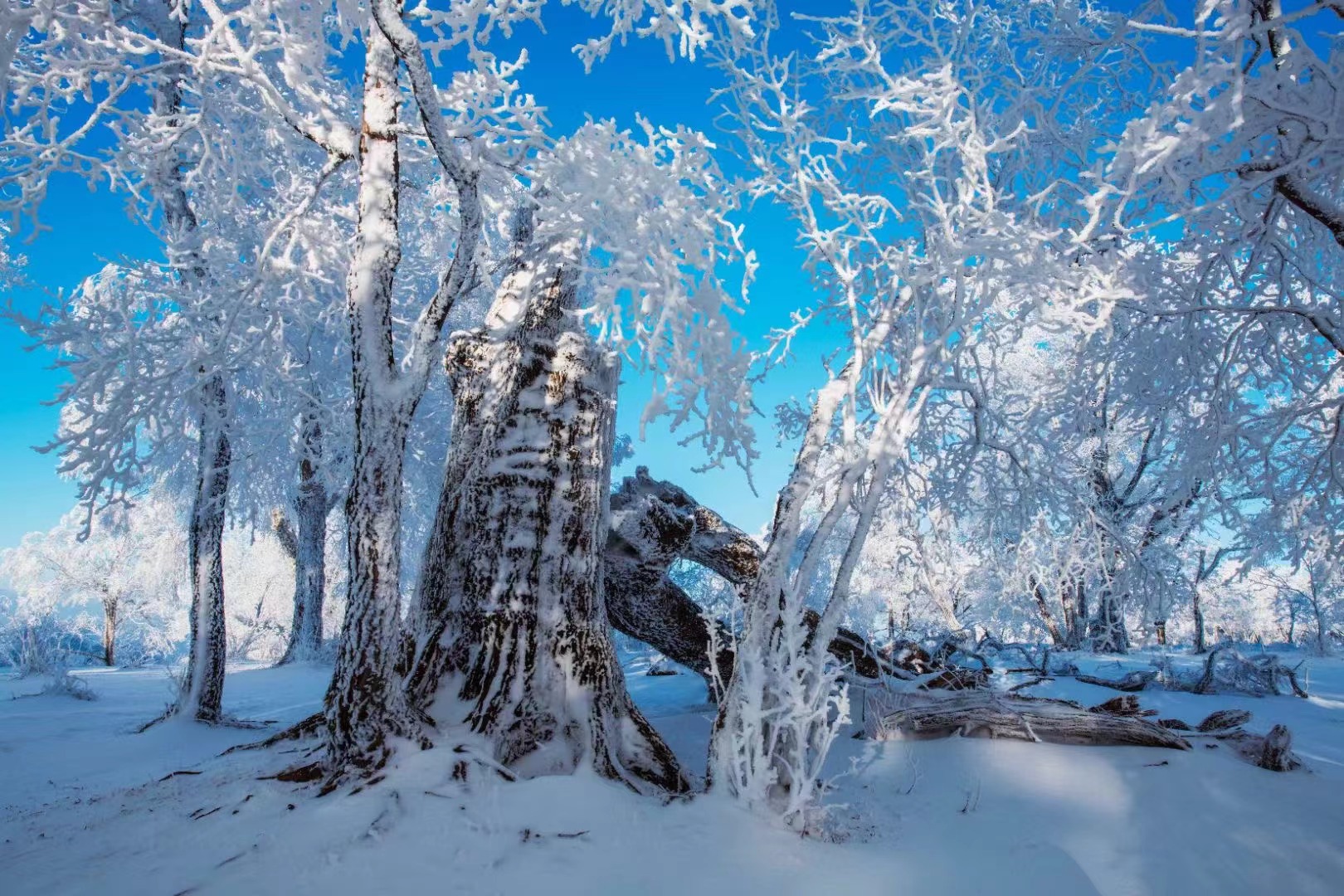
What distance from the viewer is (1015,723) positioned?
4.27m

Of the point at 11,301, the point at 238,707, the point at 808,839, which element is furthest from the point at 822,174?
the point at 238,707

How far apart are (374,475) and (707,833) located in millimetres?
2118

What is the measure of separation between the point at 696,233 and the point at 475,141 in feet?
4.77

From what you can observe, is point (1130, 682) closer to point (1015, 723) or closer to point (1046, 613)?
point (1015, 723)

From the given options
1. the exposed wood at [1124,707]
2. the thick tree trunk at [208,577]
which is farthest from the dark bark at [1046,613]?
the thick tree trunk at [208,577]

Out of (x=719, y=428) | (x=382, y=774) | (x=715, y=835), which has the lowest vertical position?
(x=715, y=835)

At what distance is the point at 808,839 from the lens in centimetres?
287

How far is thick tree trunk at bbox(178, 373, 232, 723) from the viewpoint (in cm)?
624

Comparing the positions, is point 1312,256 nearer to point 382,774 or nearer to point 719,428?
point 719,428

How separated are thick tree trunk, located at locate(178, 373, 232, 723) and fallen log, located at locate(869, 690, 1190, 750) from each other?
5927 millimetres

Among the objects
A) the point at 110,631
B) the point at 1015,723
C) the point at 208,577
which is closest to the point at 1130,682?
the point at 1015,723

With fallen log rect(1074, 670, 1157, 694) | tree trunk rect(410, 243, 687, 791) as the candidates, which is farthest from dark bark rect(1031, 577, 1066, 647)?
tree trunk rect(410, 243, 687, 791)

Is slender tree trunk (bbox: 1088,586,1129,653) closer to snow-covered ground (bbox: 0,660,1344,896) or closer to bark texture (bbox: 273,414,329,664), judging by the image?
snow-covered ground (bbox: 0,660,1344,896)

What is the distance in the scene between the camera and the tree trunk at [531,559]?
11.8 ft
